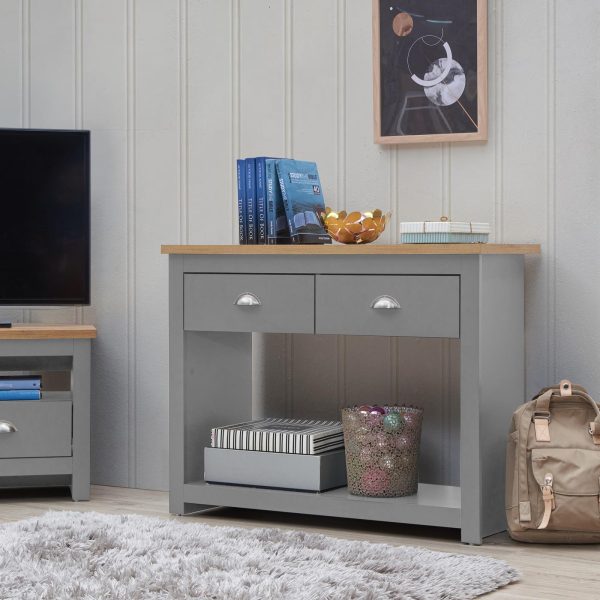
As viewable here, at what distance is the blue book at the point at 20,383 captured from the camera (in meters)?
3.35

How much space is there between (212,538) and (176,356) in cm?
64

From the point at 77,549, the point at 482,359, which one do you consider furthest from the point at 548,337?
the point at 77,549

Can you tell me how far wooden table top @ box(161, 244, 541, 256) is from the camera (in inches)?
105

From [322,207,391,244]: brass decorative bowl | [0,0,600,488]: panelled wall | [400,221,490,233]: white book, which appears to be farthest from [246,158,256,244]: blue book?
[400,221,490,233]: white book

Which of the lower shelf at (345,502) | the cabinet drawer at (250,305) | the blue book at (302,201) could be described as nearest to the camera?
the lower shelf at (345,502)

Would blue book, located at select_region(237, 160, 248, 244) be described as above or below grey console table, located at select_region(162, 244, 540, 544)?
above

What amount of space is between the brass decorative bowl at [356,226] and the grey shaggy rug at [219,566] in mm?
786

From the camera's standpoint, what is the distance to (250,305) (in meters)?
2.96

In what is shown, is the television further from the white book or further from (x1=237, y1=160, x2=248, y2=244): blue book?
the white book

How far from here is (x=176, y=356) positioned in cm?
308

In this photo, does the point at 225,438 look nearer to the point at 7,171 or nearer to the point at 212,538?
the point at 212,538

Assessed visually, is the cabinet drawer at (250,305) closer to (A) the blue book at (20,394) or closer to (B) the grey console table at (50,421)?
(B) the grey console table at (50,421)

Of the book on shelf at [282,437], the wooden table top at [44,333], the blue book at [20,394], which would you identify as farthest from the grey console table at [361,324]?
the blue book at [20,394]

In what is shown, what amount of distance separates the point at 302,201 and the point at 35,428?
1053 mm
